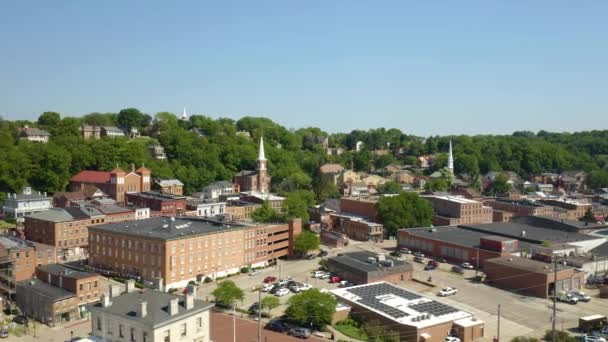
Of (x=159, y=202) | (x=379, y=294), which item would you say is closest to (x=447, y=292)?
(x=379, y=294)

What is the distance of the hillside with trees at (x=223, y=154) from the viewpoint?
3469 inches

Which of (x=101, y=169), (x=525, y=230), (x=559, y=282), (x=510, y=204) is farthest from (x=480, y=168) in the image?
(x=559, y=282)

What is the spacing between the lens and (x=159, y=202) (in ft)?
255

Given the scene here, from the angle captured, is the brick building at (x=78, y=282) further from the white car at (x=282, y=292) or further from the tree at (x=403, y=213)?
the tree at (x=403, y=213)

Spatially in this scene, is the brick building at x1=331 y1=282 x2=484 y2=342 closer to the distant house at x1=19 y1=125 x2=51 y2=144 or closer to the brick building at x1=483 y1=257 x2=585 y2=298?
the brick building at x1=483 y1=257 x2=585 y2=298

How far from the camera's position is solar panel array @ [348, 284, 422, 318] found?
41641mm

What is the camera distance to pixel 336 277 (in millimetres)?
54781

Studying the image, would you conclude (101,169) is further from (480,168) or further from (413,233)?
(480,168)

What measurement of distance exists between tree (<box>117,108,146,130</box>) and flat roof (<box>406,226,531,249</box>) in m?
92.1

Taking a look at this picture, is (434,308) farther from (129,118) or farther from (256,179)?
(129,118)

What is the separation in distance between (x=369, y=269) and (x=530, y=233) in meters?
26.3

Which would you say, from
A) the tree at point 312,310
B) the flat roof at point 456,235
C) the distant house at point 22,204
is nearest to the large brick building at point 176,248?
the tree at point 312,310

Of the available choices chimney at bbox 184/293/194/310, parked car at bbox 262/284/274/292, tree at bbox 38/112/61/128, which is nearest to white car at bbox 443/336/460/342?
parked car at bbox 262/284/274/292

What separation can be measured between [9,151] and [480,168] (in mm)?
115663
